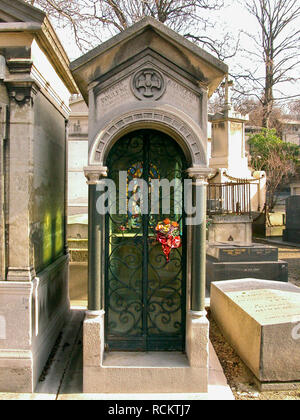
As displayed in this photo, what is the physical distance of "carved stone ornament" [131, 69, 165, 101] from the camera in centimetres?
370

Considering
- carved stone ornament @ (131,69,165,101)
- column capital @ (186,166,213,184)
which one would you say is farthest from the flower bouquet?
carved stone ornament @ (131,69,165,101)

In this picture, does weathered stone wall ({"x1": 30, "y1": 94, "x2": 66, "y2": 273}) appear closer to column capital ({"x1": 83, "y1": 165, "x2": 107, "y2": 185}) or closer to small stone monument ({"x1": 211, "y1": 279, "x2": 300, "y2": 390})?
column capital ({"x1": 83, "y1": 165, "x2": 107, "y2": 185})

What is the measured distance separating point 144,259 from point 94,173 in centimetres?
121

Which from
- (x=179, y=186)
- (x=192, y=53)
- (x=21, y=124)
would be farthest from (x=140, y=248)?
(x=192, y=53)

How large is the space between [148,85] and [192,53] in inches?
22.4

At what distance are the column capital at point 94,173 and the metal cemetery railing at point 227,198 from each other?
7997 millimetres

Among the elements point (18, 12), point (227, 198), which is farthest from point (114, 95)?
point (227, 198)

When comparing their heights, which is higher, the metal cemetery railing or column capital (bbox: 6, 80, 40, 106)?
column capital (bbox: 6, 80, 40, 106)

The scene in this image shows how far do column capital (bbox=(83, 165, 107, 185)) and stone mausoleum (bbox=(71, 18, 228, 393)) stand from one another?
1 centimetres

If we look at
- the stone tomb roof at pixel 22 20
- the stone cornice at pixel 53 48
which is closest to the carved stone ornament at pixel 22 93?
the stone tomb roof at pixel 22 20

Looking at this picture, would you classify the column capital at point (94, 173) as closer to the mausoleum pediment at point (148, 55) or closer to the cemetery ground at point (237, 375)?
the mausoleum pediment at point (148, 55)

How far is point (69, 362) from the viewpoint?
4199 mm

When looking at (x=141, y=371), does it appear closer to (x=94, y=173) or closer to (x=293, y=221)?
(x=94, y=173)

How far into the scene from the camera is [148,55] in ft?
12.1
